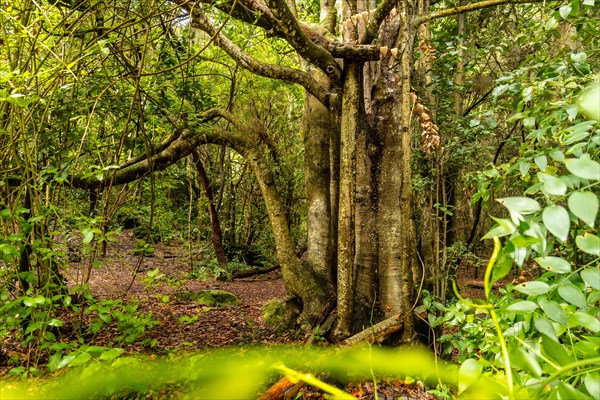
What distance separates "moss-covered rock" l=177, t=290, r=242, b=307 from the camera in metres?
6.30

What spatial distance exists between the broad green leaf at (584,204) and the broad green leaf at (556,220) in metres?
0.02

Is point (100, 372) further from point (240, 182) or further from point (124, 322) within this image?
point (240, 182)

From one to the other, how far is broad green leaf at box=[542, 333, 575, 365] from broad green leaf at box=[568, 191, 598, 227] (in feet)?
0.58

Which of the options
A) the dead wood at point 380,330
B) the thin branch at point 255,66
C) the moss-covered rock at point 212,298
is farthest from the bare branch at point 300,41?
the moss-covered rock at point 212,298

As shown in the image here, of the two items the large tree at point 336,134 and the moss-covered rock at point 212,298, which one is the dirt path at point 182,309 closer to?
the moss-covered rock at point 212,298

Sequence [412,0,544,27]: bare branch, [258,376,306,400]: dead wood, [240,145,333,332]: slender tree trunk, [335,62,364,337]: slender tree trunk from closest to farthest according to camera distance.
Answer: [258,376,306,400]: dead wood, [412,0,544,27]: bare branch, [335,62,364,337]: slender tree trunk, [240,145,333,332]: slender tree trunk

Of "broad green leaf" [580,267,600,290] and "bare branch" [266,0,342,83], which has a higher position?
"bare branch" [266,0,342,83]

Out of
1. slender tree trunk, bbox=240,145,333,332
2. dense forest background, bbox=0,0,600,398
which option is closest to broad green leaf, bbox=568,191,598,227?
dense forest background, bbox=0,0,600,398

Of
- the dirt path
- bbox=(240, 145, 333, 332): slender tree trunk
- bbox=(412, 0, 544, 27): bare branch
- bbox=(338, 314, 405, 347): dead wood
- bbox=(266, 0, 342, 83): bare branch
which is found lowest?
the dirt path

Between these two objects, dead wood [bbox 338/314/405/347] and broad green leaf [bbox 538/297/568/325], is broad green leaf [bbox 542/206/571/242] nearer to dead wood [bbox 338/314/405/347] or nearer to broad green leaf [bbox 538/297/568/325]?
broad green leaf [bbox 538/297/568/325]

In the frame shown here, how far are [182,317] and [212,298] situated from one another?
369cm

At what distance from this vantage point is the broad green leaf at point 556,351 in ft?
1.50

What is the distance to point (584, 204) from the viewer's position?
509 mm

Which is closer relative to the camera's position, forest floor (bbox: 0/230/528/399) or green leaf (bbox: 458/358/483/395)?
green leaf (bbox: 458/358/483/395)
